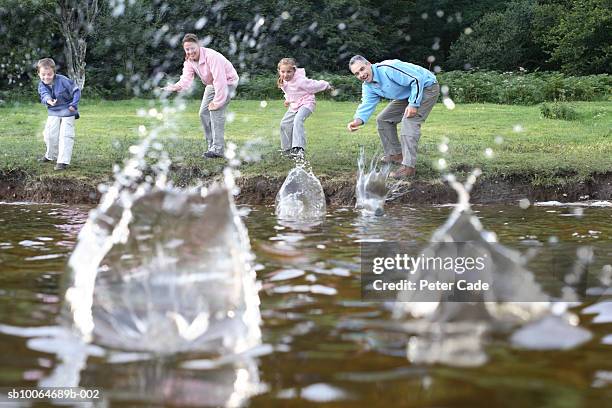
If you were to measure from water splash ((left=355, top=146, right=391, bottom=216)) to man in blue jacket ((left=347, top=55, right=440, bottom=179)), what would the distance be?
0.30 metres

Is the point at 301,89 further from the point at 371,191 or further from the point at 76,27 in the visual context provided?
the point at 76,27

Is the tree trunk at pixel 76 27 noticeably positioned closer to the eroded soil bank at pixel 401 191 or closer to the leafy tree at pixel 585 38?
the leafy tree at pixel 585 38

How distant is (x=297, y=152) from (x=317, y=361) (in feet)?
25.5

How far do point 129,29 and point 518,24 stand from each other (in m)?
16.9

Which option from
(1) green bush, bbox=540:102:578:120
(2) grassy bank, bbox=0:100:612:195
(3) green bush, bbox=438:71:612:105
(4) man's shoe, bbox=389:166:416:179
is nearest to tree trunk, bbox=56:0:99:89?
(2) grassy bank, bbox=0:100:612:195

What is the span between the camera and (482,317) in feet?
15.2

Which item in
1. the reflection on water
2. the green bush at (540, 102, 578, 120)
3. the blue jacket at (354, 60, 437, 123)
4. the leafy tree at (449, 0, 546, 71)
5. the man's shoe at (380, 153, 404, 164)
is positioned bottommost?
the reflection on water

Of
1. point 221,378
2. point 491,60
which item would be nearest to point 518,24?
point 491,60

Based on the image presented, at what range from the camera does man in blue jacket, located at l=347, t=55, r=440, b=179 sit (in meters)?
10.6

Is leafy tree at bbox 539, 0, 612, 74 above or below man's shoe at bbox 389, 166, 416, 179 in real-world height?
above

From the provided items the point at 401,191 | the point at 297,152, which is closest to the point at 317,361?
the point at 401,191

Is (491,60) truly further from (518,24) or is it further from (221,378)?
(221,378)

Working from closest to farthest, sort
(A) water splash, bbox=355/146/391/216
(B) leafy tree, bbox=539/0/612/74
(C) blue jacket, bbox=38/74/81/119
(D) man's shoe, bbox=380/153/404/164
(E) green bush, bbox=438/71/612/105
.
Result: (A) water splash, bbox=355/146/391/216, (D) man's shoe, bbox=380/153/404/164, (C) blue jacket, bbox=38/74/81/119, (E) green bush, bbox=438/71/612/105, (B) leafy tree, bbox=539/0/612/74

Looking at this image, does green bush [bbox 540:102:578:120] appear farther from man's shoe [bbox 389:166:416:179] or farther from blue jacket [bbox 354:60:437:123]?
man's shoe [bbox 389:166:416:179]
